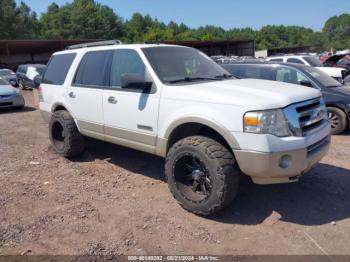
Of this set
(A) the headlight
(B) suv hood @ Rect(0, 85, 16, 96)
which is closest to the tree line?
(B) suv hood @ Rect(0, 85, 16, 96)

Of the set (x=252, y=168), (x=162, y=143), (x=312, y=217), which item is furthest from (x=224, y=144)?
(x=312, y=217)

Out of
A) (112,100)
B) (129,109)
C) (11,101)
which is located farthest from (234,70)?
(11,101)

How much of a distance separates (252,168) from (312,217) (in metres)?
1.04

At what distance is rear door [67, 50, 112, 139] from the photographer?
5.34 m

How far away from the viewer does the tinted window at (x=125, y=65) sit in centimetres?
479

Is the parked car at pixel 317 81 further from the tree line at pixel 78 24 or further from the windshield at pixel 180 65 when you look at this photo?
the tree line at pixel 78 24

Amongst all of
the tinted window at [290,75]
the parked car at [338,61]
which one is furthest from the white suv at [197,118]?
the parked car at [338,61]

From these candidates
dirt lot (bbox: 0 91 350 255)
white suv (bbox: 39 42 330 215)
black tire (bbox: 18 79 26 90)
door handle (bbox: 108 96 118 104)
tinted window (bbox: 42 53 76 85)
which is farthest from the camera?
black tire (bbox: 18 79 26 90)

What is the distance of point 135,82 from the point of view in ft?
14.4

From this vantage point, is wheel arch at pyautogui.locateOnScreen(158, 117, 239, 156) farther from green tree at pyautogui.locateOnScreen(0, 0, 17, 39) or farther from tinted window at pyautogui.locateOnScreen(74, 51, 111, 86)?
green tree at pyautogui.locateOnScreen(0, 0, 17, 39)

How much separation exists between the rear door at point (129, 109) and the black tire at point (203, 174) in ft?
1.73

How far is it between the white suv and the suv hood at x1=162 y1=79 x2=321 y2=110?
0.01 m

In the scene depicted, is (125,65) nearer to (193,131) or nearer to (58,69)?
(193,131)

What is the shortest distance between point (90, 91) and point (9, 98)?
8.84 m
